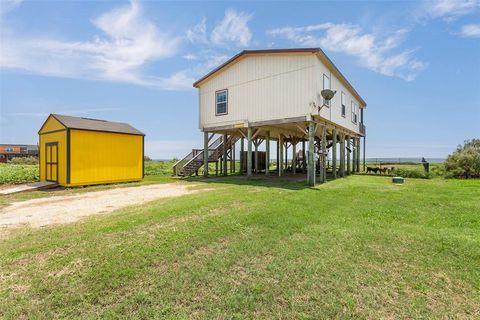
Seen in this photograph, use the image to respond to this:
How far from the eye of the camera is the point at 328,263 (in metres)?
3.54

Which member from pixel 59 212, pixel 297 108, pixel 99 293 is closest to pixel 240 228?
pixel 99 293

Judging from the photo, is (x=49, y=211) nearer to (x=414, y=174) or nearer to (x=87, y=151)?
(x=87, y=151)

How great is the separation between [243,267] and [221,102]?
13256mm

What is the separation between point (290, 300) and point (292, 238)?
175 centimetres

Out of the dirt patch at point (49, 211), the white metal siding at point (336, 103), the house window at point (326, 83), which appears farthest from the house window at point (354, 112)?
the dirt patch at point (49, 211)

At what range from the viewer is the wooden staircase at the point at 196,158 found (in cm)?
1777

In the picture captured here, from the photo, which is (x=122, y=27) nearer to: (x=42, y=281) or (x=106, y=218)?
(x=106, y=218)

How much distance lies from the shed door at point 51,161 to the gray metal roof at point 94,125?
140 cm

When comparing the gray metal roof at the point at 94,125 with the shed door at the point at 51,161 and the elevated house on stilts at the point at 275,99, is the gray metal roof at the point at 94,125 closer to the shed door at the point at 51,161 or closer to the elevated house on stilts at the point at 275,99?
the shed door at the point at 51,161

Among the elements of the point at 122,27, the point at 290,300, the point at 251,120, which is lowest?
the point at 290,300

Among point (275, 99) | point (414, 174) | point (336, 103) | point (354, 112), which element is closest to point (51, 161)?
point (275, 99)

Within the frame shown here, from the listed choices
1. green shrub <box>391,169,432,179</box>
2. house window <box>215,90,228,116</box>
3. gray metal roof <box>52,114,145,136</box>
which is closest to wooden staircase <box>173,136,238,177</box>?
house window <box>215,90,228,116</box>

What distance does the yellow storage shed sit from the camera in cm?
1223

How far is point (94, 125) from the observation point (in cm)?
1367
